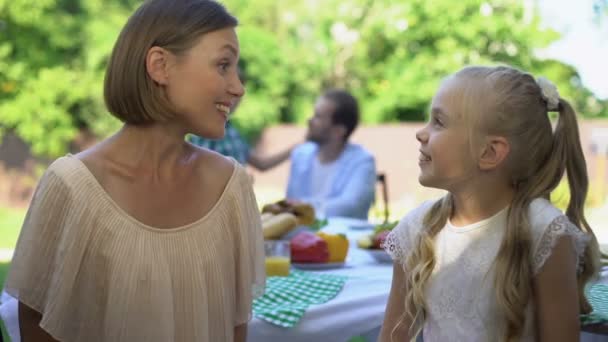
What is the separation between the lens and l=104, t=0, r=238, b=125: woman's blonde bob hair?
1.54 meters

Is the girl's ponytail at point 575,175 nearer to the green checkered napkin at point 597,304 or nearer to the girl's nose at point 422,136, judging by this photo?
the green checkered napkin at point 597,304

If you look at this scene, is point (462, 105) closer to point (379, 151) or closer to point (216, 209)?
point (216, 209)

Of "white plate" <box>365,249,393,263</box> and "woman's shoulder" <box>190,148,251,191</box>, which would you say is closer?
"woman's shoulder" <box>190,148,251,191</box>

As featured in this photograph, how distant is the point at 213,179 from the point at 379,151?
14.2m

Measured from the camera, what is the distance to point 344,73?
1725cm

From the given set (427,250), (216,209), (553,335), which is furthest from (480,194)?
(216,209)

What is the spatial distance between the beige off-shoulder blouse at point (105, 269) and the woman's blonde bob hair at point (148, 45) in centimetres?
17

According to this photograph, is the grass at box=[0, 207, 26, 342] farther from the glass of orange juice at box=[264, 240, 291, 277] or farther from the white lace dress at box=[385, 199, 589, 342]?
the white lace dress at box=[385, 199, 589, 342]

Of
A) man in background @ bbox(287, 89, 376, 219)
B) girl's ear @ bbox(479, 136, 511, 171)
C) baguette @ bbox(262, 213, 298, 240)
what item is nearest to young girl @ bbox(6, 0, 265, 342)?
girl's ear @ bbox(479, 136, 511, 171)

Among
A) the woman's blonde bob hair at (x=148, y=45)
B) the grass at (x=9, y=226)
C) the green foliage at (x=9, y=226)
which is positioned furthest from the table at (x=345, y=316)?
the grass at (x=9, y=226)

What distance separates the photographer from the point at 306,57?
16.9 meters

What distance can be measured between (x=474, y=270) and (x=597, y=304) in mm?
371

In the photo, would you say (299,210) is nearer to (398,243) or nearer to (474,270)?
(398,243)

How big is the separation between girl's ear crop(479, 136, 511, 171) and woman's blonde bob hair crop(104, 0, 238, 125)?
2.19ft
